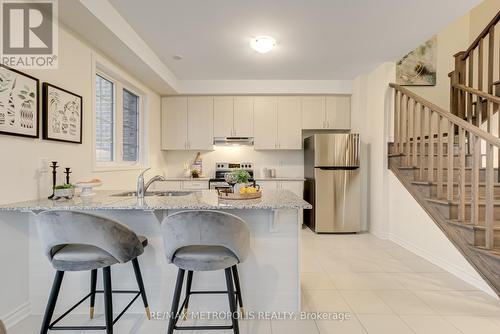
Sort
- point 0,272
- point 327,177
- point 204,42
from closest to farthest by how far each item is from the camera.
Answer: point 0,272, point 204,42, point 327,177

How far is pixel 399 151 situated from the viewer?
3.73 m

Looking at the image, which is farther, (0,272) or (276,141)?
(276,141)

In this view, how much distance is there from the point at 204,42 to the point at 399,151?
9.53ft

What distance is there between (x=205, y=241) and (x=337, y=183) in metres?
3.24

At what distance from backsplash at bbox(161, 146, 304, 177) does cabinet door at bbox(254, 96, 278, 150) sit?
0.33m

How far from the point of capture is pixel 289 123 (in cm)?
494

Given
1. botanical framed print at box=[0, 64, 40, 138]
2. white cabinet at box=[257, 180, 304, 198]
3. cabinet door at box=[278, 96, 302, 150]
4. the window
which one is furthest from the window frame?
cabinet door at box=[278, 96, 302, 150]

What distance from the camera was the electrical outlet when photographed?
7.08ft

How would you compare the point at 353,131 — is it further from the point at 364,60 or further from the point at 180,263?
the point at 180,263

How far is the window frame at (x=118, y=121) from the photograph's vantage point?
2.91 meters

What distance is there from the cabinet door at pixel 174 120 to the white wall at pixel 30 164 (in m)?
2.05

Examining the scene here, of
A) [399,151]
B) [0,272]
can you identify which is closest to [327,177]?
[399,151]

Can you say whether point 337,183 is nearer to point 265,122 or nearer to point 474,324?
point 265,122

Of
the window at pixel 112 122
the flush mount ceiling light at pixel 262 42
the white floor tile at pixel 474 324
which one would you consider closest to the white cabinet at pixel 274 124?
the flush mount ceiling light at pixel 262 42
